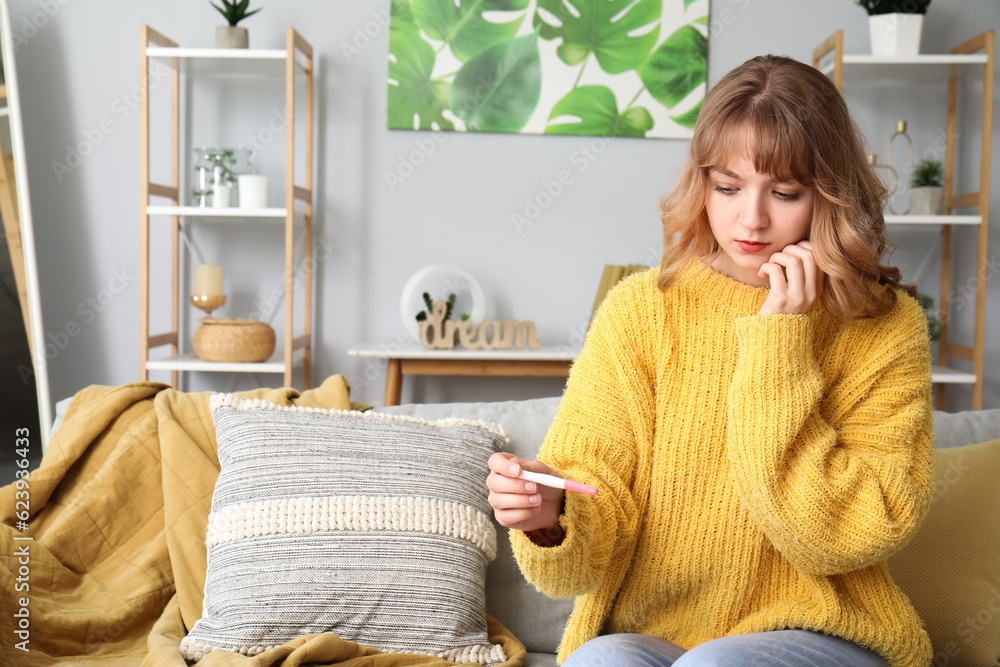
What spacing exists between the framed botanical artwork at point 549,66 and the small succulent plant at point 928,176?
29.9 inches

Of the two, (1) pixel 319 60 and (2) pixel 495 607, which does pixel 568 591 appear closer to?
(2) pixel 495 607

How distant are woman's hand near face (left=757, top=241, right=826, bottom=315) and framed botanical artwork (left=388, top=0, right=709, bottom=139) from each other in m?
Result: 2.02


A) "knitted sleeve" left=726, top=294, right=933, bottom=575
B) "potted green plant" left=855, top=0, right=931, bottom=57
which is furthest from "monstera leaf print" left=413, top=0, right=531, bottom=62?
"knitted sleeve" left=726, top=294, right=933, bottom=575

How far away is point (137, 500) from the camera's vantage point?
1500mm

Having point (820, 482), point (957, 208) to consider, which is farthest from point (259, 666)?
point (957, 208)

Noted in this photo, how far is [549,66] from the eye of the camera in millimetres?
2900

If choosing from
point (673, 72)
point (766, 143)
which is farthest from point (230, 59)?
point (766, 143)

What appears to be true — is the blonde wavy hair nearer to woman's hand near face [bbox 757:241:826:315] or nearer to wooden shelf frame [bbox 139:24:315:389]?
woman's hand near face [bbox 757:241:826:315]

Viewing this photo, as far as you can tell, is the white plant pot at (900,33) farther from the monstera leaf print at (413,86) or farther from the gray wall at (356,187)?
the monstera leaf print at (413,86)

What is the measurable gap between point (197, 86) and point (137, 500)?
5.96 ft

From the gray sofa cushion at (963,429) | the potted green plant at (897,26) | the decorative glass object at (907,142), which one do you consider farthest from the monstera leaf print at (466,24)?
the gray sofa cushion at (963,429)

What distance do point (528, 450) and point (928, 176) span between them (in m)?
1.96

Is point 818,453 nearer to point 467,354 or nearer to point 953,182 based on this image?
point 467,354

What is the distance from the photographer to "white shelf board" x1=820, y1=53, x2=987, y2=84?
263 cm
